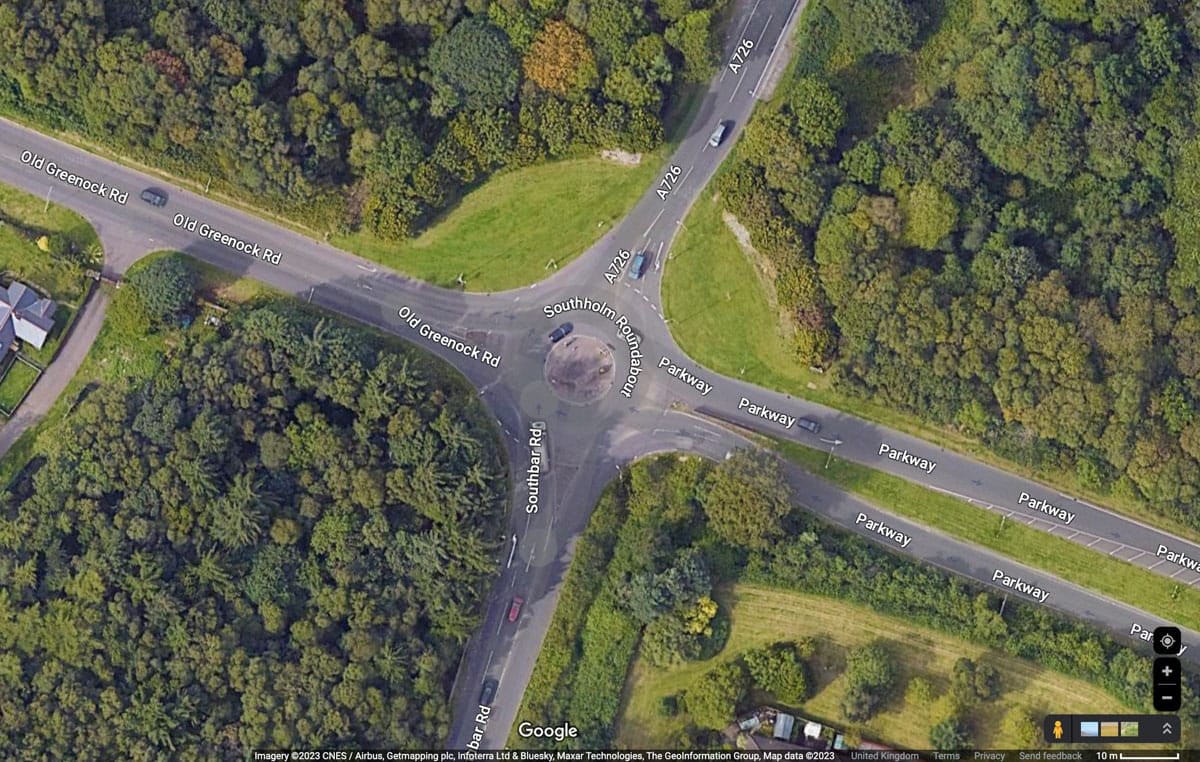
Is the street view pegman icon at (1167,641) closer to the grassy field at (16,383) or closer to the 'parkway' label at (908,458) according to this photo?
the 'parkway' label at (908,458)

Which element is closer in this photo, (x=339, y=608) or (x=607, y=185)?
(x=339, y=608)

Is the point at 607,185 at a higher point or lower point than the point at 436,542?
higher

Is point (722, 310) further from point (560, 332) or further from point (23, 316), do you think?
point (23, 316)

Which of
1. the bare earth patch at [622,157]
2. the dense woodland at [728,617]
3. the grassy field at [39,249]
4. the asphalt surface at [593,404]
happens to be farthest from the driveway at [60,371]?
the dense woodland at [728,617]

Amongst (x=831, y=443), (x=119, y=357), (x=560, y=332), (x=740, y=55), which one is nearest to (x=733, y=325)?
(x=831, y=443)

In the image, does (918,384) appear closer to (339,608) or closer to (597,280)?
(597,280)

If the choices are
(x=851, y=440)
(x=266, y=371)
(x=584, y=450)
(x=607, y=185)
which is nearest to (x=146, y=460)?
(x=266, y=371)
